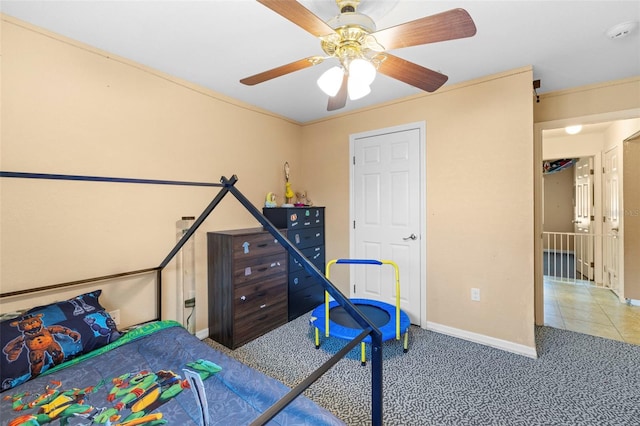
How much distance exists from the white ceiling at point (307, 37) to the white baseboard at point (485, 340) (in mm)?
2390

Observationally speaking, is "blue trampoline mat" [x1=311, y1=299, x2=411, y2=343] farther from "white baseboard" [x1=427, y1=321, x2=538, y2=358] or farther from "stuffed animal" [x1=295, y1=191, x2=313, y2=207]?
"stuffed animal" [x1=295, y1=191, x2=313, y2=207]

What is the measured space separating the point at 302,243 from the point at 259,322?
39.7 inches

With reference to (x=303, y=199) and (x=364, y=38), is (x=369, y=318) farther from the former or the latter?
(x=364, y=38)

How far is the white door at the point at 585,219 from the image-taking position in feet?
14.8

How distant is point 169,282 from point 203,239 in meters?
0.49

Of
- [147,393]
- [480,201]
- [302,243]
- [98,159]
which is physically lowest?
[147,393]

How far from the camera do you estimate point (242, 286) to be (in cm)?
258

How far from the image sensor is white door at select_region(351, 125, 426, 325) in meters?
2.96

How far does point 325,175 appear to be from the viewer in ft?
12.1

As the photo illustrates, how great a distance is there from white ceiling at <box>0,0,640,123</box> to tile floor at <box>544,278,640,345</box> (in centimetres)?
244

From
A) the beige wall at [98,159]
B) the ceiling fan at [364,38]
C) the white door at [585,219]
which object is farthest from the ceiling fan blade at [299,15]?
the white door at [585,219]

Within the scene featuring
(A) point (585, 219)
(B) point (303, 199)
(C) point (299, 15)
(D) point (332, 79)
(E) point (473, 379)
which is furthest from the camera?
(A) point (585, 219)

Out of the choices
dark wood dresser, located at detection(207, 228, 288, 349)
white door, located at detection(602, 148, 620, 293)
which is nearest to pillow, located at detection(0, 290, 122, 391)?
dark wood dresser, located at detection(207, 228, 288, 349)

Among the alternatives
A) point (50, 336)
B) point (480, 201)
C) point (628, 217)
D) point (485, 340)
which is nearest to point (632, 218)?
point (628, 217)
